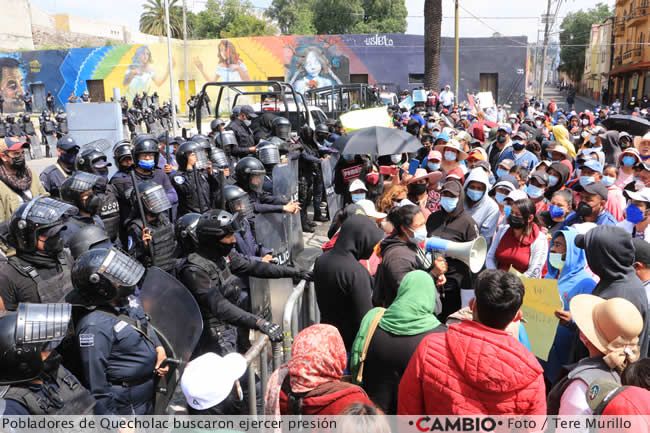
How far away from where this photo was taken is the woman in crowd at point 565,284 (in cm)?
303

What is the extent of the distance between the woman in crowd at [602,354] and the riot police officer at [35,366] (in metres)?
2.18

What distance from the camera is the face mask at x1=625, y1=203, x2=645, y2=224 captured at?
421 cm

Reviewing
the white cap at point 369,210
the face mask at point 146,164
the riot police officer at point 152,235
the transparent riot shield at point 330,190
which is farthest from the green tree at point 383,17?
the riot police officer at point 152,235

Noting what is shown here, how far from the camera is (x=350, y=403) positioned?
2.05m

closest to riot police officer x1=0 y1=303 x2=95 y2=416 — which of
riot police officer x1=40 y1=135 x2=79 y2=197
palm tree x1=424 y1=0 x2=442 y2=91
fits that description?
riot police officer x1=40 y1=135 x2=79 y2=197

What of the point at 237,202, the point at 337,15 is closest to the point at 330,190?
the point at 237,202

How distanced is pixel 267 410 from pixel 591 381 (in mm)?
1366

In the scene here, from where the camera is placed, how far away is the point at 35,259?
3.52 m

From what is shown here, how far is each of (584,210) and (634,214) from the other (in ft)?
1.27

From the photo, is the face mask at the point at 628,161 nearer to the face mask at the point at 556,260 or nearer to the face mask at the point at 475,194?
the face mask at the point at 475,194

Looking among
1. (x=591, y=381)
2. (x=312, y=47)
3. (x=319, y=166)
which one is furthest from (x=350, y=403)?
(x=312, y=47)

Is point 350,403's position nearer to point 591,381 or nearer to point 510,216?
point 591,381

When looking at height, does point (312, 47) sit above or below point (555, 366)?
above

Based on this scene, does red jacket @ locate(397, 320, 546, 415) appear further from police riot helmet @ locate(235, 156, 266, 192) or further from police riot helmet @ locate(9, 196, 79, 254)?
police riot helmet @ locate(235, 156, 266, 192)
